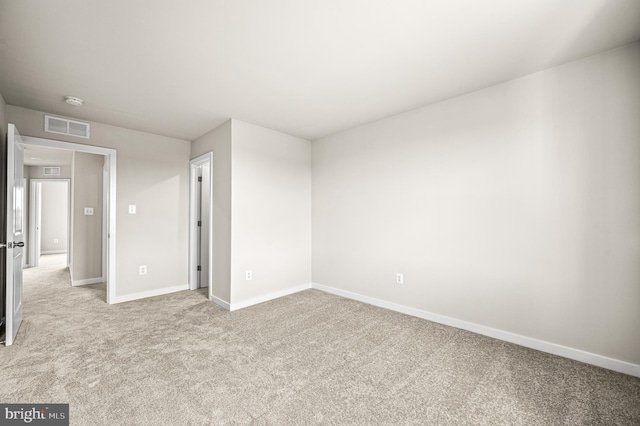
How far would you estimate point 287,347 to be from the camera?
253 centimetres

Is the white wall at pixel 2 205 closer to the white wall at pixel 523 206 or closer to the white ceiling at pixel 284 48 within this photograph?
the white ceiling at pixel 284 48

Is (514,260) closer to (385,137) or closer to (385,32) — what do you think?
(385,137)

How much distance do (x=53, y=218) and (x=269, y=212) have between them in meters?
8.80

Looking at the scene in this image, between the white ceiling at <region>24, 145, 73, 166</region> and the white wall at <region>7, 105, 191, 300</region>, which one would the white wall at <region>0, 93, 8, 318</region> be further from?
the white ceiling at <region>24, 145, 73, 166</region>

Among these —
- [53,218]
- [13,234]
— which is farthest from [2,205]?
[53,218]

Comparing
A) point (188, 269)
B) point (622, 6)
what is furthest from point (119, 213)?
point (622, 6)

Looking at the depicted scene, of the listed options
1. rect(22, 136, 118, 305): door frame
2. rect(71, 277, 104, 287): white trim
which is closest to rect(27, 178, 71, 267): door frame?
rect(71, 277, 104, 287): white trim

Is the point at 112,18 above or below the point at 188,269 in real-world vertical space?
above

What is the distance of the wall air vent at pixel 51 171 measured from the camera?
21.4 feet

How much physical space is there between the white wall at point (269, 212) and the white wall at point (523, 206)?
3.83ft

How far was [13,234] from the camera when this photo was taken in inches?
105

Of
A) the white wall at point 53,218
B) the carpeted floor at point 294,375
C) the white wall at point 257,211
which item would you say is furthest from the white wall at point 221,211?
the white wall at point 53,218

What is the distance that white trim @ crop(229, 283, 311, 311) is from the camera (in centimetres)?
360

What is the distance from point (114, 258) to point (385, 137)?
407 centimetres
